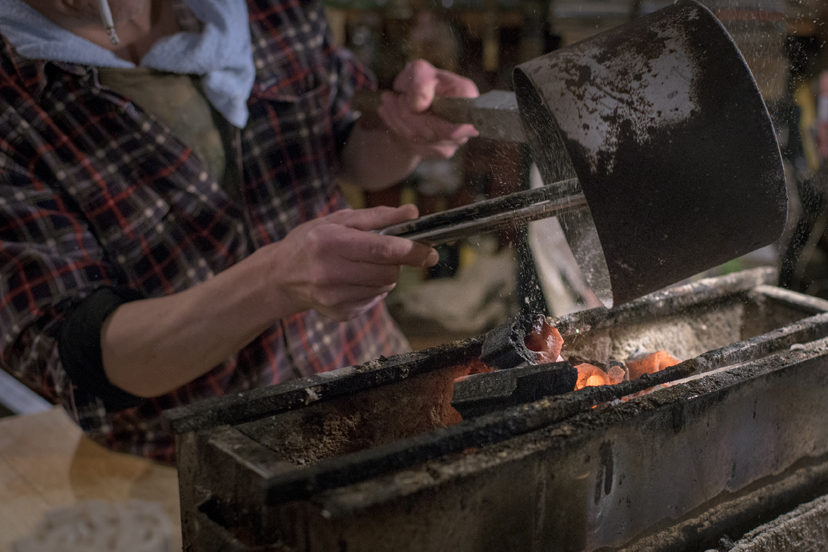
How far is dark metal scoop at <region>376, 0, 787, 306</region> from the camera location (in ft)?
3.09

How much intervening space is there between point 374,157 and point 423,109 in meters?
0.37

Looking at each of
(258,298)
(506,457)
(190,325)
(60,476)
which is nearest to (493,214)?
(506,457)

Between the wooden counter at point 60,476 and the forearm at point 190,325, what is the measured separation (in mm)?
349

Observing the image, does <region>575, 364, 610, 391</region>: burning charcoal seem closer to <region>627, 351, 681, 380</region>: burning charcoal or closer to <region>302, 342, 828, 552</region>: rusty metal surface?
<region>627, 351, 681, 380</region>: burning charcoal

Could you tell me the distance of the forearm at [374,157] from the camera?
1.99 meters

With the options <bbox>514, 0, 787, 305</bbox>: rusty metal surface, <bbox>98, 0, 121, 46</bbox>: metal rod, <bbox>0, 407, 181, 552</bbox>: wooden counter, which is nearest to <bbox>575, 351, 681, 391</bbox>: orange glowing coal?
<bbox>514, 0, 787, 305</bbox>: rusty metal surface

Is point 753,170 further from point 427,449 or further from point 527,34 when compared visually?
point 527,34

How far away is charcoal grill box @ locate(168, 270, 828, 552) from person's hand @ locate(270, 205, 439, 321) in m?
0.16

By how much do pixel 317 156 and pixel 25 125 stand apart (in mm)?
779

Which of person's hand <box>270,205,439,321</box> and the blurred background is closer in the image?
person's hand <box>270,205,439,321</box>

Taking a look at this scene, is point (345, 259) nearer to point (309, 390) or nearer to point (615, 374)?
point (309, 390)

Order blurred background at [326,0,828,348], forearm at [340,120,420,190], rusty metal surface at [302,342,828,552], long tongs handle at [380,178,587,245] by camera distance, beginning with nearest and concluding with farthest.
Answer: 1. rusty metal surface at [302,342,828,552]
2. long tongs handle at [380,178,587,245]
3. forearm at [340,120,420,190]
4. blurred background at [326,0,828,348]

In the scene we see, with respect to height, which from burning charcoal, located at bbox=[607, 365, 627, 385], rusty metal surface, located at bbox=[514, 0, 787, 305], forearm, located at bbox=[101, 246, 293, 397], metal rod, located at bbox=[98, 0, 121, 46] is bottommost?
burning charcoal, located at bbox=[607, 365, 627, 385]

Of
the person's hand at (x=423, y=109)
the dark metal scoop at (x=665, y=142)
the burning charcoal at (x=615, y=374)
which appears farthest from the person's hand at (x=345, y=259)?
the person's hand at (x=423, y=109)
